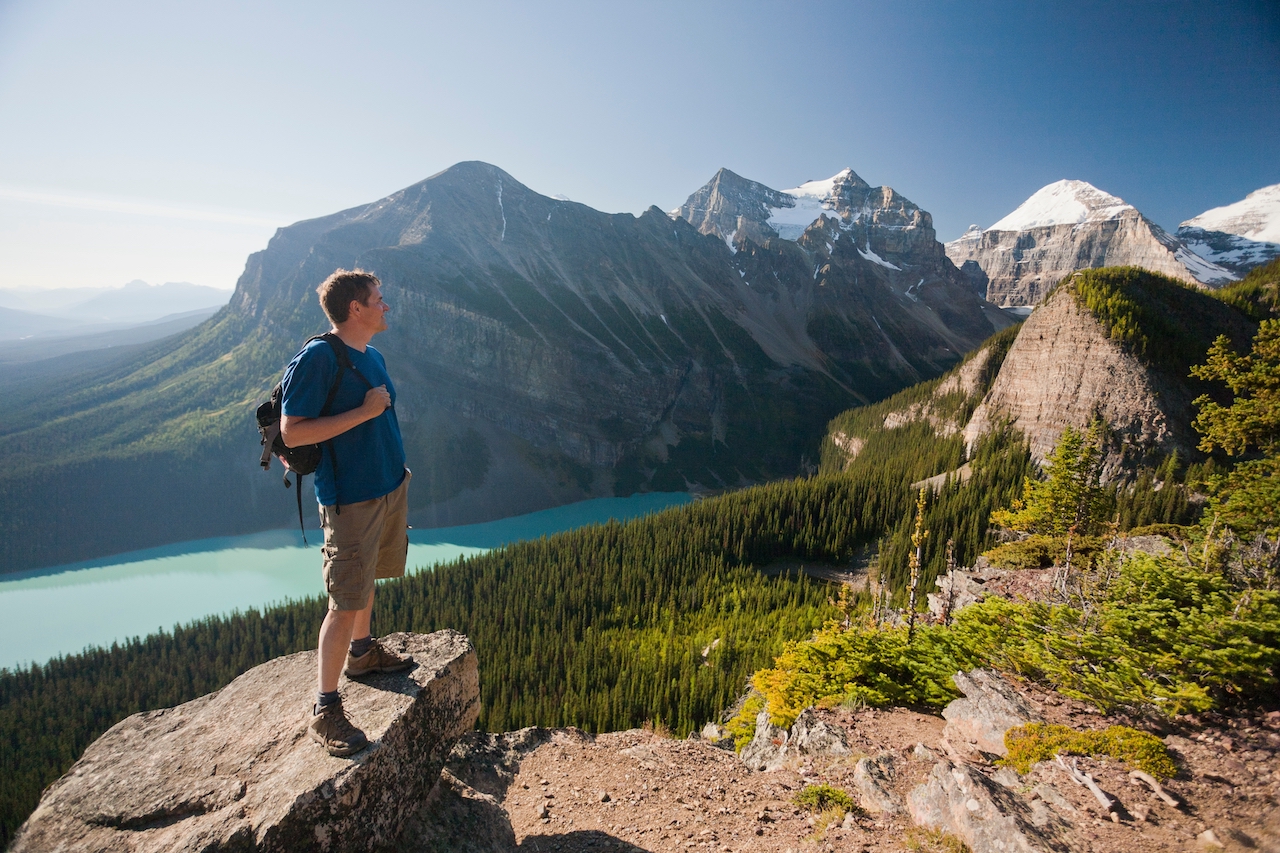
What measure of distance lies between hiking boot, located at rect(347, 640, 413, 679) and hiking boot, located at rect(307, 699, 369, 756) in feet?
2.75

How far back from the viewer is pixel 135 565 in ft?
235

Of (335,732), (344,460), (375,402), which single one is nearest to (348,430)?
(344,460)

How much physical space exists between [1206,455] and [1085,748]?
48.8 meters

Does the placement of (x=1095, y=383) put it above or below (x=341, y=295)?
above

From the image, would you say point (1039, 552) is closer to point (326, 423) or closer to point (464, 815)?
point (464, 815)

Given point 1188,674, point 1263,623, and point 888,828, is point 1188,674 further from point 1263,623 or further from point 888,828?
point 888,828

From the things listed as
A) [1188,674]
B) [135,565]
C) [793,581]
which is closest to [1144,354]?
[793,581]

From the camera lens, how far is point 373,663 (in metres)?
5.58

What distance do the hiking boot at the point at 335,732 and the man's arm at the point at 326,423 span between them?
7.98ft

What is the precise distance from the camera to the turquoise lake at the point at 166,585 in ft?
181

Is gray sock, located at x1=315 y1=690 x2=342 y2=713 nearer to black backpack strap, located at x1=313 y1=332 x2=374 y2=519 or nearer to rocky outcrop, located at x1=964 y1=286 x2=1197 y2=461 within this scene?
black backpack strap, located at x1=313 y1=332 x2=374 y2=519

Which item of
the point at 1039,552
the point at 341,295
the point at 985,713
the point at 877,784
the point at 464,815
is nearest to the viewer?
the point at 341,295

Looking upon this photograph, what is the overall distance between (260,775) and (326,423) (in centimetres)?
321

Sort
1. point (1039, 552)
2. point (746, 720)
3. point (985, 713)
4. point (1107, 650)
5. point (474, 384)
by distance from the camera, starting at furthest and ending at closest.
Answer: point (474, 384)
point (1039, 552)
point (746, 720)
point (985, 713)
point (1107, 650)
